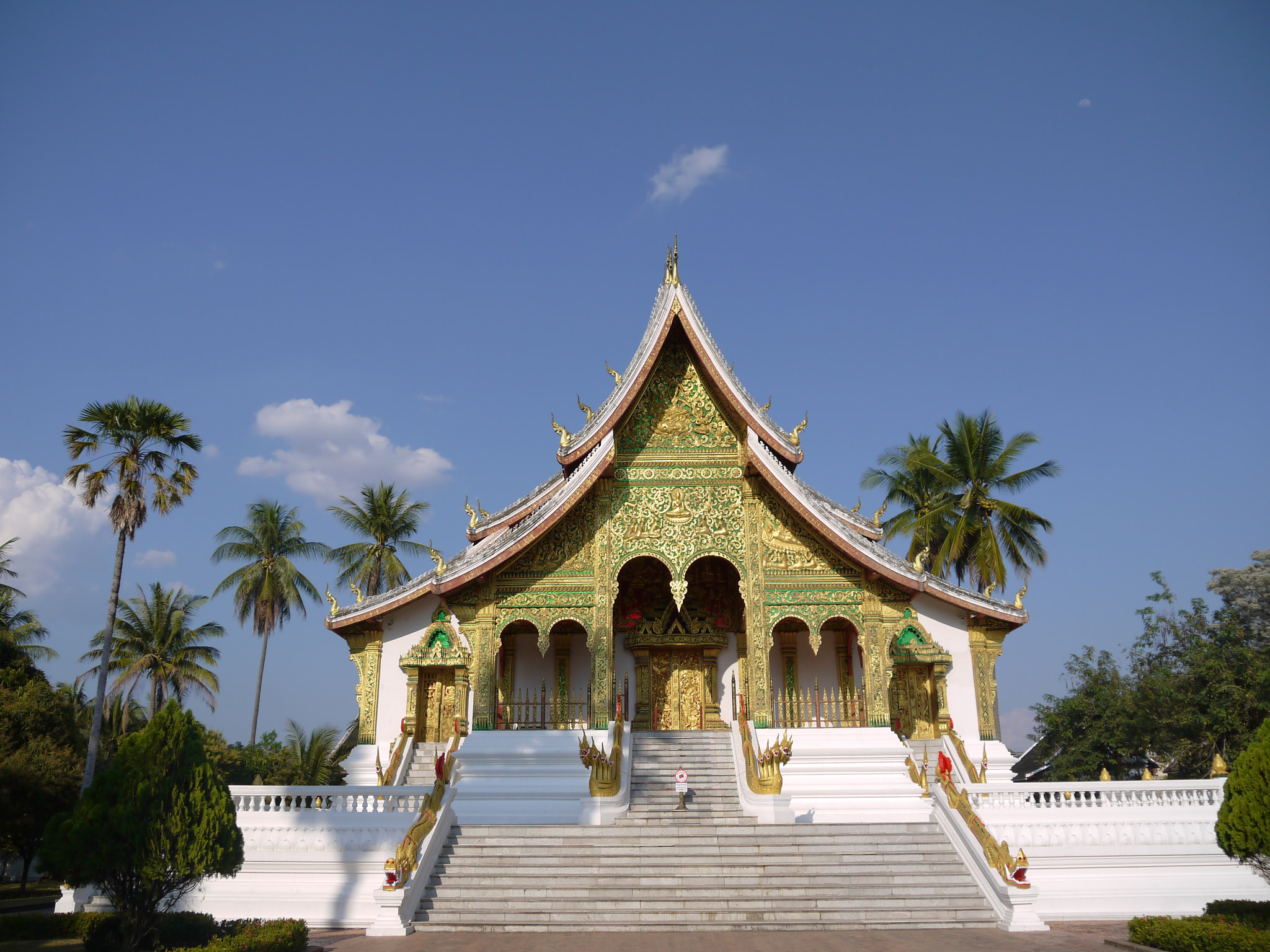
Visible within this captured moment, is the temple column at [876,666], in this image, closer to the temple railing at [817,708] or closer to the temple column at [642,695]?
the temple railing at [817,708]

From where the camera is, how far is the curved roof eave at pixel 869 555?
15.1m

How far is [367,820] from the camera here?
11.2m

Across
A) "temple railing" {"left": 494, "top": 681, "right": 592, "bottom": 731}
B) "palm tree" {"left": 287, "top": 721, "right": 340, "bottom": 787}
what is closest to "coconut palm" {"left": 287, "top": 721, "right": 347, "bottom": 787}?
"palm tree" {"left": 287, "top": 721, "right": 340, "bottom": 787}

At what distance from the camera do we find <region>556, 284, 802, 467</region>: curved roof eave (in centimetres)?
1619

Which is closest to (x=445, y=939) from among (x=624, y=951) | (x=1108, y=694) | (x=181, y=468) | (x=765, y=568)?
(x=624, y=951)

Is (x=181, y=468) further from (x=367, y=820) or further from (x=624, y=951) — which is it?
(x=624, y=951)

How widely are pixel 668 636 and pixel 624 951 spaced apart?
899cm

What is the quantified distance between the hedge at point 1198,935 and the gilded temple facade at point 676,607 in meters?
6.73

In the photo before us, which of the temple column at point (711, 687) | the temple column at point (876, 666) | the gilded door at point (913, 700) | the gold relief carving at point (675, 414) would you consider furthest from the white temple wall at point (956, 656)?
the gold relief carving at point (675, 414)

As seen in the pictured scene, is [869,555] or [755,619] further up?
[869,555]

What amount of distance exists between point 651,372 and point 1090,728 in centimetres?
1203

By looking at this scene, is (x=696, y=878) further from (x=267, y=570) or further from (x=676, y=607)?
(x=267, y=570)

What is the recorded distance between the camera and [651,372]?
16469 mm

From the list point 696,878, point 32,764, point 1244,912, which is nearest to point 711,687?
point 696,878
